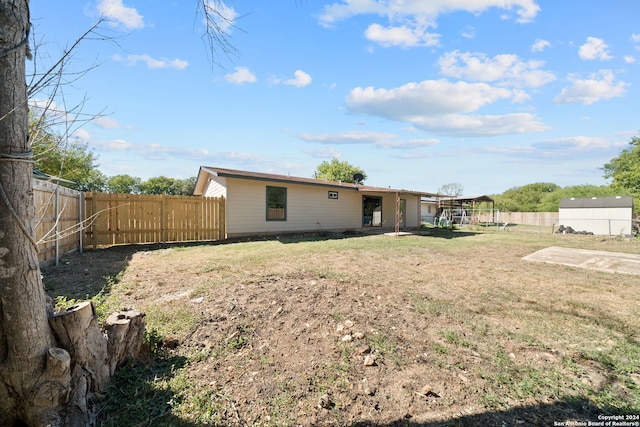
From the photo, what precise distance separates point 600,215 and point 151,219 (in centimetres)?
2752

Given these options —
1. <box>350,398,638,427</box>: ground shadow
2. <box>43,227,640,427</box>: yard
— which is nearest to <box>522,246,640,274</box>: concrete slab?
<box>43,227,640,427</box>: yard

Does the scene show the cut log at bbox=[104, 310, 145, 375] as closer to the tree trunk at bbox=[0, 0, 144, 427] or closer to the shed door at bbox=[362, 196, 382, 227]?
the tree trunk at bbox=[0, 0, 144, 427]

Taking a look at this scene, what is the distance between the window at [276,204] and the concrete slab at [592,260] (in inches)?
362

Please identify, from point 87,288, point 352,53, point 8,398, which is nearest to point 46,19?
point 8,398

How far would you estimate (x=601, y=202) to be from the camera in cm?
1997

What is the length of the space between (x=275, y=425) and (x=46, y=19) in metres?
3.11

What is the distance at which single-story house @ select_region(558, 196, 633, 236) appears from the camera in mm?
18719

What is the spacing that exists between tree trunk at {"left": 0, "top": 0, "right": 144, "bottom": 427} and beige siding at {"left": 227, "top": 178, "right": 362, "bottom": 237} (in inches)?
385

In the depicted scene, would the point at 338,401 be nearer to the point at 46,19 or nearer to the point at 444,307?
the point at 444,307

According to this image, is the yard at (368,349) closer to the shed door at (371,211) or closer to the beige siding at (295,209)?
the beige siding at (295,209)

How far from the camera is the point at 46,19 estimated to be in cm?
192

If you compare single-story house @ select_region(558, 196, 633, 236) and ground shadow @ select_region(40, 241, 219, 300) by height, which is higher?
single-story house @ select_region(558, 196, 633, 236)

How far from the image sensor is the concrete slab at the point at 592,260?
6.85 m

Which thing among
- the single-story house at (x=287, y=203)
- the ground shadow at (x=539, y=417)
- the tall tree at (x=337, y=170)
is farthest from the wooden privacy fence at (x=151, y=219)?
the tall tree at (x=337, y=170)
